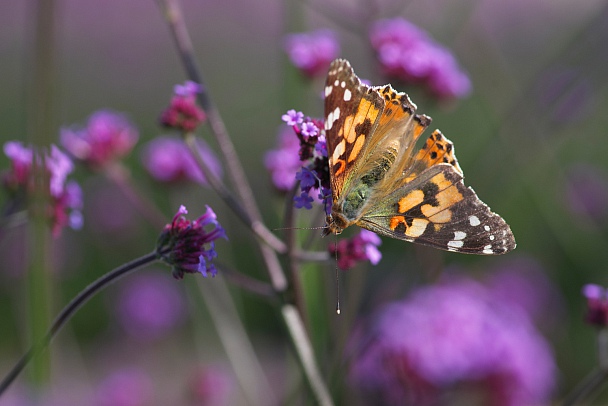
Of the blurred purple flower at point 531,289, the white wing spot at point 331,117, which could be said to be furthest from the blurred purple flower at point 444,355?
Result: the blurred purple flower at point 531,289

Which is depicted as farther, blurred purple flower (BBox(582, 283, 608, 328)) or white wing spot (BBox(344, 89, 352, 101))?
blurred purple flower (BBox(582, 283, 608, 328))

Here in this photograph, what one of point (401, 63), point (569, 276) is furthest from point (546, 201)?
point (401, 63)

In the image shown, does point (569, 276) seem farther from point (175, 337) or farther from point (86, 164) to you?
point (86, 164)

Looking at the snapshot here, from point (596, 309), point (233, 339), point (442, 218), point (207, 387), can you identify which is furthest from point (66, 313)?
point (207, 387)

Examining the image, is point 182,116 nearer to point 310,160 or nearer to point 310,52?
point 310,160

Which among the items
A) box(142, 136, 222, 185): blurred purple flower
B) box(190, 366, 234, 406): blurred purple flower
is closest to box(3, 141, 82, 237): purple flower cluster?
box(142, 136, 222, 185): blurred purple flower

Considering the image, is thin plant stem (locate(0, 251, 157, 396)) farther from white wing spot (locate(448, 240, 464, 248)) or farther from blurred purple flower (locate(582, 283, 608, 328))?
blurred purple flower (locate(582, 283, 608, 328))
